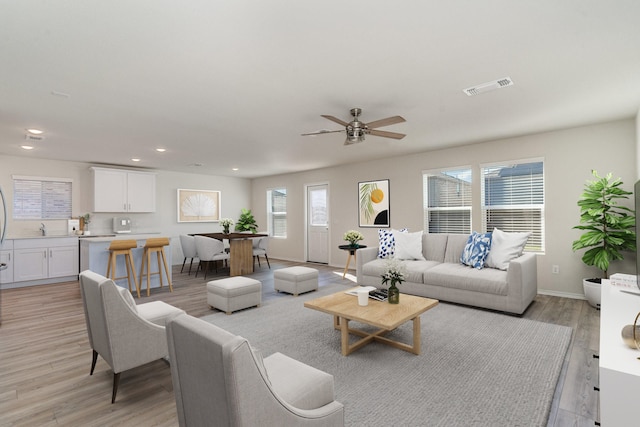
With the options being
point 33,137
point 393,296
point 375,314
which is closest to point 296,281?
point 393,296

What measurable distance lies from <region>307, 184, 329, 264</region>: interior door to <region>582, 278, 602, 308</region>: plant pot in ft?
16.6

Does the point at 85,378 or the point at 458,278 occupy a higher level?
the point at 458,278

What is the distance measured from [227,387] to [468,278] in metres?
3.77

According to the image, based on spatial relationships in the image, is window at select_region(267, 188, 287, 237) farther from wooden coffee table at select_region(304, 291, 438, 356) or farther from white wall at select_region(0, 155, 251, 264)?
wooden coffee table at select_region(304, 291, 438, 356)

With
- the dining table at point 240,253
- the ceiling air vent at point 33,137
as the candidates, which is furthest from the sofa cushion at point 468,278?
the ceiling air vent at point 33,137

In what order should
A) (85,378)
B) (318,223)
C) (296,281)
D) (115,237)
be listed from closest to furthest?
(85,378)
(296,281)
(115,237)
(318,223)

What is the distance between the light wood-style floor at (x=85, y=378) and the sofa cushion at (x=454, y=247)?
1.16 metres

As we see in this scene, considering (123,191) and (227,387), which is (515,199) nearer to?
(227,387)

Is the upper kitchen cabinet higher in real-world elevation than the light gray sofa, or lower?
higher

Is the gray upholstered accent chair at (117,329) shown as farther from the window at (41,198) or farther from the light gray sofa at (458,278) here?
the window at (41,198)

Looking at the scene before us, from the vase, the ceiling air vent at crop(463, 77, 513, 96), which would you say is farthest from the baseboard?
the ceiling air vent at crop(463, 77, 513, 96)

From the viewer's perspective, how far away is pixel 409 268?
A: 15.4ft

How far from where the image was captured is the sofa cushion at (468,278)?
3.87 m

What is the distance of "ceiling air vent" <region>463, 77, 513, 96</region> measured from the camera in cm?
292
